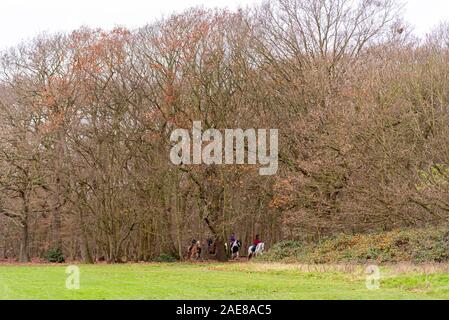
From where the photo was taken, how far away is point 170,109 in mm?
38062

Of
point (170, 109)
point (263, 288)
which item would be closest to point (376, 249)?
point (263, 288)

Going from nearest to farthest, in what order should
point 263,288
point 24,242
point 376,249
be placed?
1. point 263,288
2. point 376,249
3. point 24,242

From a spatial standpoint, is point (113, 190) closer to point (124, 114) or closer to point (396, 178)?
point (124, 114)

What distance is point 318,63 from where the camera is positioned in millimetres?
36375

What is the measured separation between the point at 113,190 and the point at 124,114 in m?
4.47

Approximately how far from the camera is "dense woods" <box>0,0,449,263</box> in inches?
1433

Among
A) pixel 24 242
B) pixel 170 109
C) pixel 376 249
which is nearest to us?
pixel 376 249

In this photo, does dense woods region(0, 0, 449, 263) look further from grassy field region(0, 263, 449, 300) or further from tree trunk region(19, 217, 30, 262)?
grassy field region(0, 263, 449, 300)

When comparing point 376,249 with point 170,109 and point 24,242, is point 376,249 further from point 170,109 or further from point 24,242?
point 24,242

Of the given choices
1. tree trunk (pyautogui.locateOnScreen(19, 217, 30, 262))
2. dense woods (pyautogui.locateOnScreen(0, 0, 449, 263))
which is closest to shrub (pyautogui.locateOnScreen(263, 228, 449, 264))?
dense woods (pyautogui.locateOnScreen(0, 0, 449, 263))

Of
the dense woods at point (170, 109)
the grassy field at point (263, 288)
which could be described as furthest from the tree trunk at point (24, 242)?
the grassy field at point (263, 288)

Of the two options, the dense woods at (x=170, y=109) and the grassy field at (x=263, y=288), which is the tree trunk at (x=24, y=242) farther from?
the grassy field at (x=263, y=288)

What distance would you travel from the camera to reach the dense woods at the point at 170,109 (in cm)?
3641
